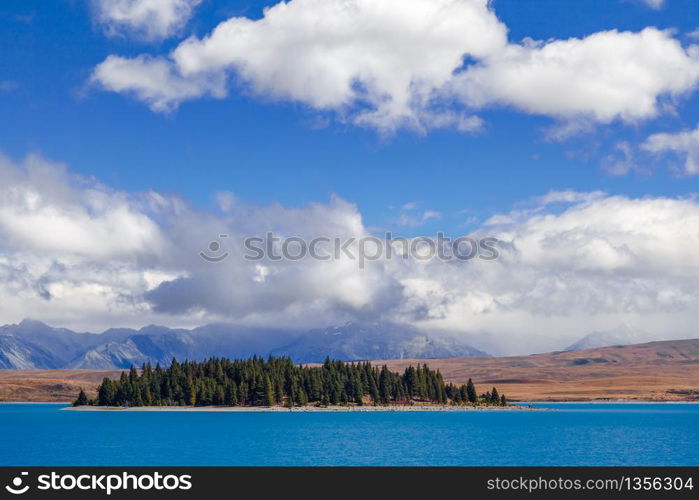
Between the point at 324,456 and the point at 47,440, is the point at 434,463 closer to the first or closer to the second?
the point at 324,456

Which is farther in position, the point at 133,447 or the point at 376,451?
the point at 133,447
